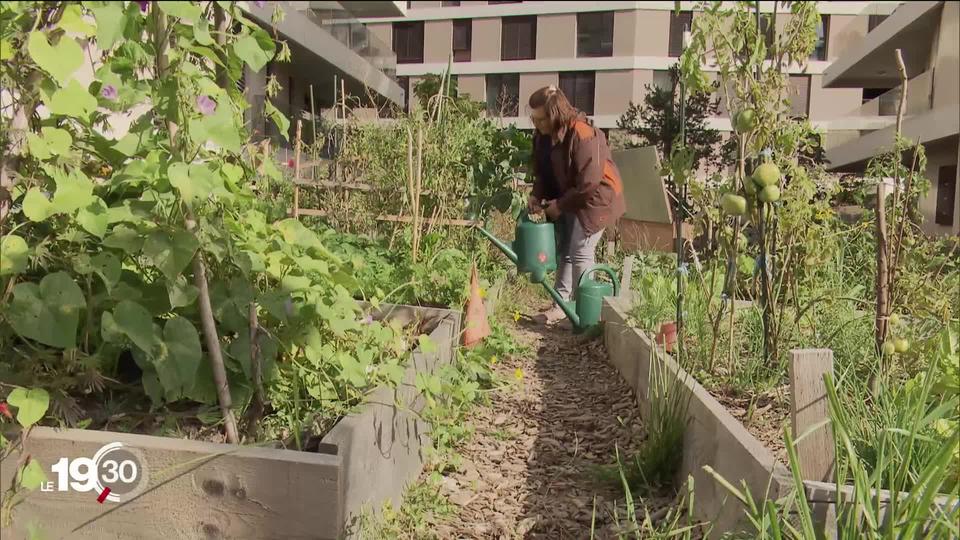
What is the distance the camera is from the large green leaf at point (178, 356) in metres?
1.52

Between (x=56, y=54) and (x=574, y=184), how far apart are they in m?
3.61

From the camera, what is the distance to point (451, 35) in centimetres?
3312

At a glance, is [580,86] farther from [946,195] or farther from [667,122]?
[946,195]

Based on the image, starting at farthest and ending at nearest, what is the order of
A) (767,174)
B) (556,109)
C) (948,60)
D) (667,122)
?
(667,122) < (948,60) < (556,109) < (767,174)

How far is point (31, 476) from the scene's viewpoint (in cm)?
142

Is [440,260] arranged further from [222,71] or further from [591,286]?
[222,71]

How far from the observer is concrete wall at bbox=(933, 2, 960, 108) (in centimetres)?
1435

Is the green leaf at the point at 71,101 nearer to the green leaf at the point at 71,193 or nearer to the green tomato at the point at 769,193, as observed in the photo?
the green leaf at the point at 71,193

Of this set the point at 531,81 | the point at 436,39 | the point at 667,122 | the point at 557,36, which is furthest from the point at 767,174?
the point at 436,39

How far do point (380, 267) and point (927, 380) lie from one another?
2.74 meters

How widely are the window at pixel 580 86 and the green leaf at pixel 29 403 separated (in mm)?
31360

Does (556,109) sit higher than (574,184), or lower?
higher

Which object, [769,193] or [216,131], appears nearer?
[216,131]

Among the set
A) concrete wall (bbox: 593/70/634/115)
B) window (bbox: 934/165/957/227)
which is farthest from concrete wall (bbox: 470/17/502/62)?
window (bbox: 934/165/957/227)
